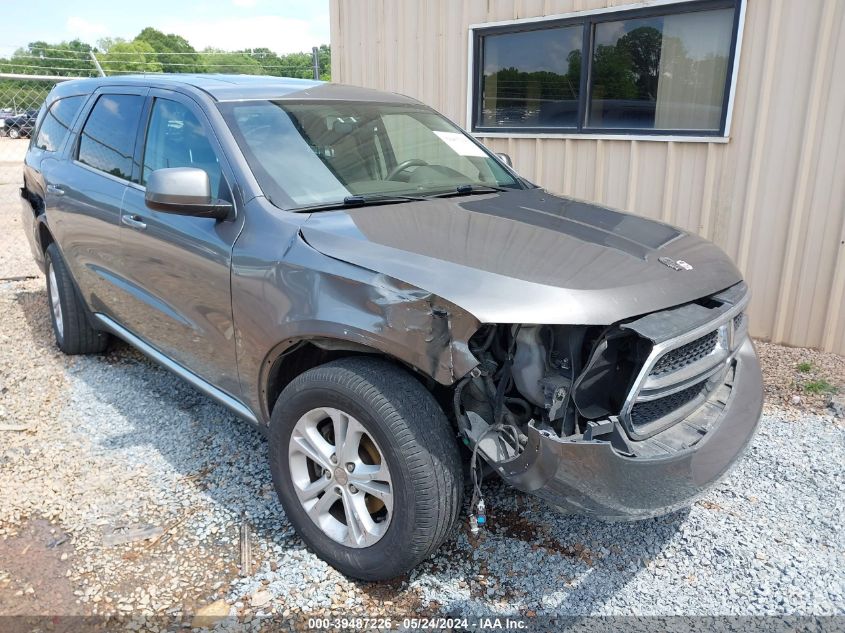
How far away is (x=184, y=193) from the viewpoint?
2.68 m

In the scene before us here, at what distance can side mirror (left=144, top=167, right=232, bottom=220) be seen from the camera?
2.68m

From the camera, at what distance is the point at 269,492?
3104mm

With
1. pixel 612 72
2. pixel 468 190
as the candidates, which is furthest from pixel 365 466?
pixel 612 72

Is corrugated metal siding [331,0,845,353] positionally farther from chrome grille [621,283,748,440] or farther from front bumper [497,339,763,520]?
front bumper [497,339,763,520]

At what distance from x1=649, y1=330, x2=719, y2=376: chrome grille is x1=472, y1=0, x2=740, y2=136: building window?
10.6 ft

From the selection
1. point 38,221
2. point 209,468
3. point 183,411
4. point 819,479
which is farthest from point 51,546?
point 819,479

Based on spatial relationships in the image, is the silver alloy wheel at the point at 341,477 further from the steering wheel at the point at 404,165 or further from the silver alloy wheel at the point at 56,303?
the silver alloy wheel at the point at 56,303

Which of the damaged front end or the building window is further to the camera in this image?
the building window

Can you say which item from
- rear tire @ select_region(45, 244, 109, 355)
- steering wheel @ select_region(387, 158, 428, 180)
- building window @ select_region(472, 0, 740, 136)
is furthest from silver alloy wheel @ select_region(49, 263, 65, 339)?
building window @ select_region(472, 0, 740, 136)

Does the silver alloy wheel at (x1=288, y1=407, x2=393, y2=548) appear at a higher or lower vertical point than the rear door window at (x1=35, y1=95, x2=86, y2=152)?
lower

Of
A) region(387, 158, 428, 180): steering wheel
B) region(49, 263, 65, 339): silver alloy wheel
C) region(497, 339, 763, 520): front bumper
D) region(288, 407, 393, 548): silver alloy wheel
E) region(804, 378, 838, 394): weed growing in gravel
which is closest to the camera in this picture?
region(497, 339, 763, 520): front bumper

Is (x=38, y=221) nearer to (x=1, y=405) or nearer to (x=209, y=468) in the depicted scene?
(x=1, y=405)

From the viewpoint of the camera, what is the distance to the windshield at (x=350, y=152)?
2.88 m

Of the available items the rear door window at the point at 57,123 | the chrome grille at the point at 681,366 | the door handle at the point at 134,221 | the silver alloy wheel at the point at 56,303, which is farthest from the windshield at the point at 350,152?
the silver alloy wheel at the point at 56,303
